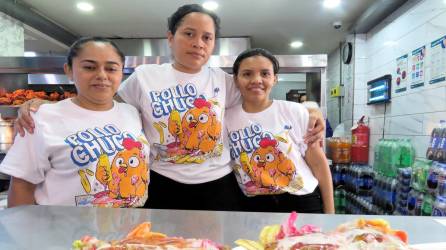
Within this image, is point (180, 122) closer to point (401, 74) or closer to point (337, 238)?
point (337, 238)

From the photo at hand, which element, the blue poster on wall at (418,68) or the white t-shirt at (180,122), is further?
the blue poster on wall at (418,68)

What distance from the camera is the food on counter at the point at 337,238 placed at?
1.75ft

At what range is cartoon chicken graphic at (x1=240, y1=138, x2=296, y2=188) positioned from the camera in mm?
1434

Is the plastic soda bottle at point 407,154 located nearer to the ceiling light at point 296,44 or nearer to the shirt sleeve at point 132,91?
the shirt sleeve at point 132,91

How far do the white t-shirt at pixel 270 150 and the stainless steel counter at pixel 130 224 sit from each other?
0.50m

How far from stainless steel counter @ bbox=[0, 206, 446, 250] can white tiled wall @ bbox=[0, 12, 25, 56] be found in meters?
3.73

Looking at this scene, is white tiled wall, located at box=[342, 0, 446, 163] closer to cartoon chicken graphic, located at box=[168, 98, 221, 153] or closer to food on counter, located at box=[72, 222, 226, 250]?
cartoon chicken graphic, located at box=[168, 98, 221, 153]

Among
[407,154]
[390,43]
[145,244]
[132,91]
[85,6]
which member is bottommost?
[407,154]

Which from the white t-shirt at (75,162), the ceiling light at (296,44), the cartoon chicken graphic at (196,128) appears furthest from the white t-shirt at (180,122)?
the ceiling light at (296,44)

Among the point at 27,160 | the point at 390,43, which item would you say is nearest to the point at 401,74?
the point at 390,43

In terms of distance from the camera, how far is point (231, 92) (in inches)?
62.6

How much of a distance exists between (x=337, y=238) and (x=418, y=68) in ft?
10.9

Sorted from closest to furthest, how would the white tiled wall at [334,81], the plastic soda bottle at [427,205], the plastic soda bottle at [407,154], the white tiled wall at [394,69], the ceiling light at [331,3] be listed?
the plastic soda bottle at [427,205], the white tiled wall at [394,69], the plastic soda bottle at [407,154], the ceiling light at [331,3], the white tiled wall at [334,81]

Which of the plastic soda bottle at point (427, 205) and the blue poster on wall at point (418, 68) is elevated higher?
the blue poster on wall at point (418, 68)
